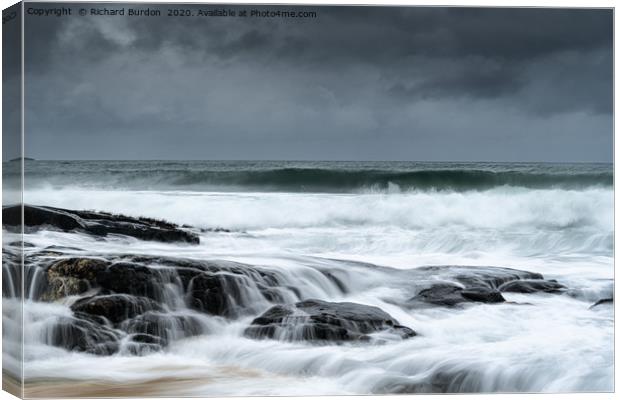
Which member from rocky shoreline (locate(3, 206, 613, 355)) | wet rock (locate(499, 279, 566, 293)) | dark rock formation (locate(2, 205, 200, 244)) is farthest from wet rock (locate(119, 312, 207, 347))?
wet rock (locate(499, 279, 566, 293))

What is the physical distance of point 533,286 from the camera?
948cm

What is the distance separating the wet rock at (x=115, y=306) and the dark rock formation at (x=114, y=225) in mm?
573

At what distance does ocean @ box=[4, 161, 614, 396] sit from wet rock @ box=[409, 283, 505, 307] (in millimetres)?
63

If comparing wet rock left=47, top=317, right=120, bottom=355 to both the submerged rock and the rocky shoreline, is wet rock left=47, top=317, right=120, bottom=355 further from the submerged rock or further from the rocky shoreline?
the submerged rock

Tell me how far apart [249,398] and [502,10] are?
13.5ft

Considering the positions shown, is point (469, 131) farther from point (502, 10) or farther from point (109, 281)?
point (109, 281)

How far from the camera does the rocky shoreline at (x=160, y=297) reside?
893cm

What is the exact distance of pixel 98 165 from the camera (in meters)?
9.22

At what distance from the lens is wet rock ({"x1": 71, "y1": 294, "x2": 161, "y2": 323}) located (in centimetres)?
893

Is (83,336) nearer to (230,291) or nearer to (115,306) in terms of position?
(115,306)

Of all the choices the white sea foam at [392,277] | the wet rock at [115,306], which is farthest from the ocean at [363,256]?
the wet rock at [115,306]

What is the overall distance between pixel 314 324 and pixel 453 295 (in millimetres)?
1293

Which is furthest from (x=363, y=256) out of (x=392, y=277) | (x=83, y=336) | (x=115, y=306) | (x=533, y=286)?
(x=83, y=336)

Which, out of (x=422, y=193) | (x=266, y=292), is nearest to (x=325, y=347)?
(x=266, y=292)
